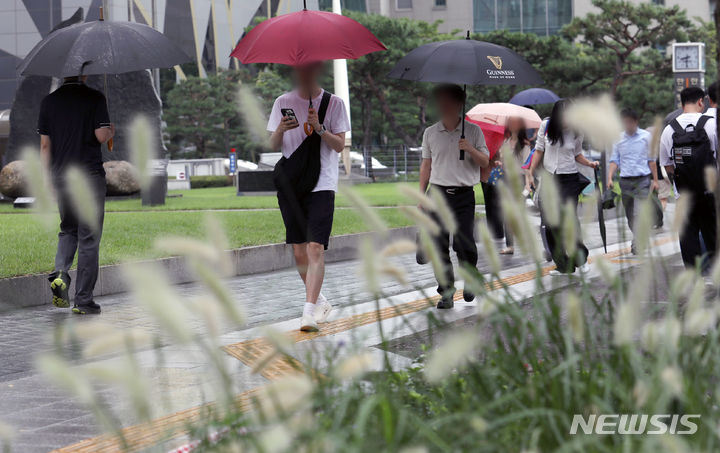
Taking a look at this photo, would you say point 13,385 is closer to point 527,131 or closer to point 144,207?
point 527,131

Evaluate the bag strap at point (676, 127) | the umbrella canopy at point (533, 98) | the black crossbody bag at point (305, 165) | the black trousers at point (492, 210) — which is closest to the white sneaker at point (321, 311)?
the black crossbody bag at point (305, 165)

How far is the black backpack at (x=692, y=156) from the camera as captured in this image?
7172mm

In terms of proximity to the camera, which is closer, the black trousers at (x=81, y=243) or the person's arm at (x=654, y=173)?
the black trousers at (x=81, y=243)

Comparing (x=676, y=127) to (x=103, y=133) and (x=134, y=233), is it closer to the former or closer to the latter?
(x=103, y=133)

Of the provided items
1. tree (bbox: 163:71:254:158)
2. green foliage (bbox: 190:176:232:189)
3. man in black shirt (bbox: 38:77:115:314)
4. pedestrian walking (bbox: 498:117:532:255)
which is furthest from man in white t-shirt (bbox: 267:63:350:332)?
tree (bbox: 163:71:254:158)

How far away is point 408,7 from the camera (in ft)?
225

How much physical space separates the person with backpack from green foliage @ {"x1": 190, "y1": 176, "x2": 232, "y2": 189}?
3014 cm

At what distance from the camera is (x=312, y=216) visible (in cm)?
585

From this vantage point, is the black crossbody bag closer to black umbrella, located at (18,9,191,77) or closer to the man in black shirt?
black umbrella, located at (18,9,191,77)

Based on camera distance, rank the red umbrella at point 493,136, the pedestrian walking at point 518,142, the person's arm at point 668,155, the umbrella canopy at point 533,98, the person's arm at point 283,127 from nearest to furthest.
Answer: the person's arm at point 283,127, the person's arm at point 668,155, the red umbrella at point 493,136, the pedestrian walking at point 518,142, the umbrella canopy at point 533,98

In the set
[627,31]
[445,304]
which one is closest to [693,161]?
[445,304]

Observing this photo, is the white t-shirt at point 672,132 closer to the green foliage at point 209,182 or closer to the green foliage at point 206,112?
the green foliage at point 209,182

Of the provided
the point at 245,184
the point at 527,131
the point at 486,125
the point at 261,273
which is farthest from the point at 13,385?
the point at 245,184

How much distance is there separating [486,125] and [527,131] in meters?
1.46
